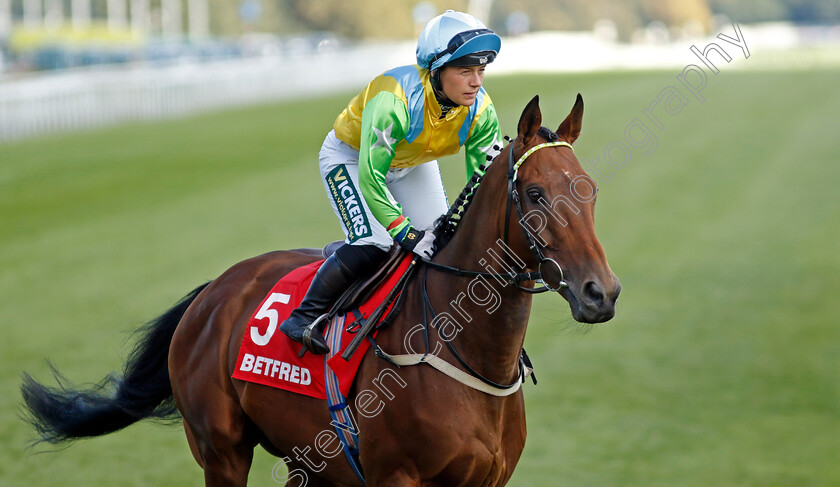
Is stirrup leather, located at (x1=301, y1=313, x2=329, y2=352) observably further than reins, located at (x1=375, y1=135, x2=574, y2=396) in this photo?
Yes

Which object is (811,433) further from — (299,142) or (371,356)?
(299,142)

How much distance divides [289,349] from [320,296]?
0.27 m

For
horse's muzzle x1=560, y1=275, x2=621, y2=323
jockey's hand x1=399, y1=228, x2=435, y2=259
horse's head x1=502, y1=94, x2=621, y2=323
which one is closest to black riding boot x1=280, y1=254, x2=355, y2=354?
jockey's hand x1=399, y1=228, x2=435, y2=259

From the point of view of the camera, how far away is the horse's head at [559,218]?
266cm

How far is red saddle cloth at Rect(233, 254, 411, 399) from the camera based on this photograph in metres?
3.39

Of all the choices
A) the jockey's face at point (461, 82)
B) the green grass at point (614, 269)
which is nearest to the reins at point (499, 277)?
the jockey's face at point (461, 82)

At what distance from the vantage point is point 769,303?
354 inches

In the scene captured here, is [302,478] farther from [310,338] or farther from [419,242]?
[419,242]

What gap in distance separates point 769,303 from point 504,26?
190 ft

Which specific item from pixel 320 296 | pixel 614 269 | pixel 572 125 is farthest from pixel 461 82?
pixel 614 269

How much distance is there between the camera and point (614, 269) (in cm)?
1026

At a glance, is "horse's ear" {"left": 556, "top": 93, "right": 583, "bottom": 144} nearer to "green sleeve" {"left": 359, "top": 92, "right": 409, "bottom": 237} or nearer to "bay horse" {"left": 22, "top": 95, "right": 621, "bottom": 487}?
"bay horse" {"left": 22, "top": 95, "right": 621, "bottom": 487}

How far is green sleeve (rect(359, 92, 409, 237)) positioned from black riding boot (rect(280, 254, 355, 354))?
355mm

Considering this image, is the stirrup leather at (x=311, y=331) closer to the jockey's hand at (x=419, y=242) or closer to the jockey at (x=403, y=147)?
the jockey at (x=403, y=147)
